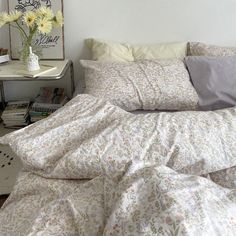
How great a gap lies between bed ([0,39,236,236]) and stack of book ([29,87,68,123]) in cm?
97

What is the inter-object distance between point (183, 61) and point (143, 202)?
4.54 ft

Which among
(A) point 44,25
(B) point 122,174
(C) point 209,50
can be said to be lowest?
(B) point 122,174

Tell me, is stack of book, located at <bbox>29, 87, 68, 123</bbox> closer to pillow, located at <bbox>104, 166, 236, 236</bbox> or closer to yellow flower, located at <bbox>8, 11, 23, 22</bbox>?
yellow flower, located at <bbox>8, 11, 23, 22</bbox>

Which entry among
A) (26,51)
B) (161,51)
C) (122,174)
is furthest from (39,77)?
(122,174)

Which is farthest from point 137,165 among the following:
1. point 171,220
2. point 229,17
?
point 229,17

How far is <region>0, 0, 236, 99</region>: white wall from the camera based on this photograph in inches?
87.4

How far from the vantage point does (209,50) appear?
2.12 m

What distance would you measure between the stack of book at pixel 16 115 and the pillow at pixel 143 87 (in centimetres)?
74

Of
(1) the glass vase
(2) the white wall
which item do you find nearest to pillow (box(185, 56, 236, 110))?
(2) the white wall

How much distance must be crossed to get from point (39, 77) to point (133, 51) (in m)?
0.68

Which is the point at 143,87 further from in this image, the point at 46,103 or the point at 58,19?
the point at 46,103

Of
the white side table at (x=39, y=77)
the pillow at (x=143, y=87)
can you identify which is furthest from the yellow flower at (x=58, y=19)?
the pillow at (x=143, y=87)

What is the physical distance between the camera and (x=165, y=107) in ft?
5.91

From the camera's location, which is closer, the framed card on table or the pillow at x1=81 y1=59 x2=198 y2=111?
the pillow at x1=81 y1=59 x2=198 y2=111
